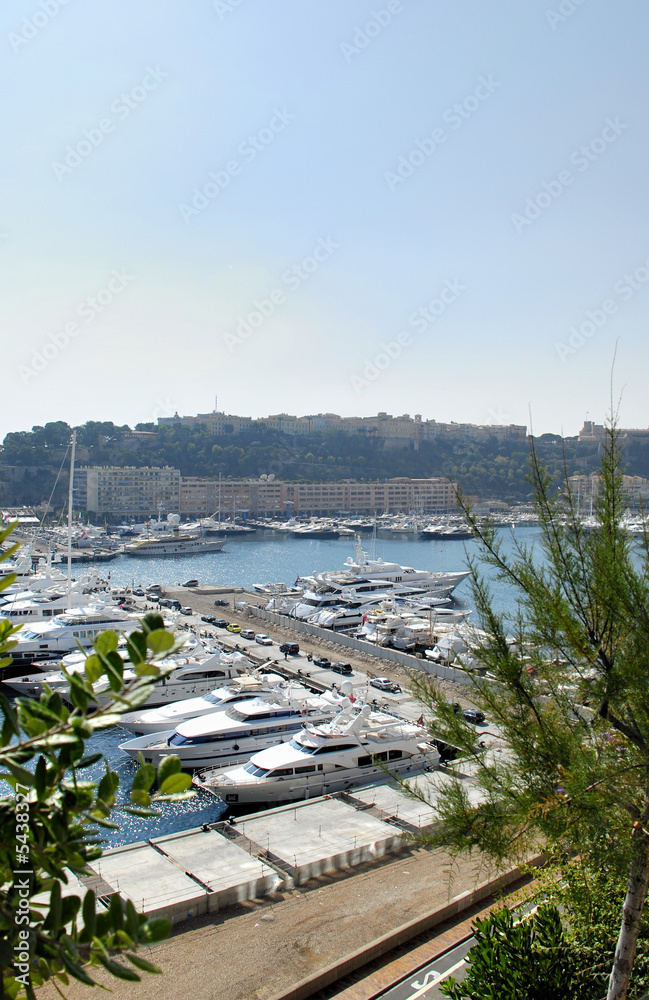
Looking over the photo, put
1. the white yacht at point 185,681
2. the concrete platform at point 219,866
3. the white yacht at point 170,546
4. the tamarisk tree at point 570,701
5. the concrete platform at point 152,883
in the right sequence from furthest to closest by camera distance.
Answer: the white yacht at point 170,546
the white yacht at point 185,681
the concrete platform at point 219,866
the concrete platform at point 152,883
the tamarisk tree at point 570,701

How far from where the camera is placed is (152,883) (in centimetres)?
706

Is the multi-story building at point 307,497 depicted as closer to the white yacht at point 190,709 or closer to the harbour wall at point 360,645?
the harbour wall at point 360,645

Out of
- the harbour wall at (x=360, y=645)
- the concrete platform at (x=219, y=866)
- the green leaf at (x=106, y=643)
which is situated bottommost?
the harbour wall at (x=360, y=645)

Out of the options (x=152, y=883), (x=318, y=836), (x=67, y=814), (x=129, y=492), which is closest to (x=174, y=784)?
(x=67, y=814)

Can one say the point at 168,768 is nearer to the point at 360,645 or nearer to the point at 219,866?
the point at 219,866

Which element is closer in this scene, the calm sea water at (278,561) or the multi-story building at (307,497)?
the calm sea water at (278,561)

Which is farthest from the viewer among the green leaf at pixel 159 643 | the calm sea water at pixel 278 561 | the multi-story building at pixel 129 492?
the multi-story building at pixel 129 492

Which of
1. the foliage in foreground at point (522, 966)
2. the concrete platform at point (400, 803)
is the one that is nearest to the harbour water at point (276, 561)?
the concrete platform at point (400, 803)

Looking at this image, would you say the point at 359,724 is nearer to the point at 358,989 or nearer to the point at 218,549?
the point at 358,989

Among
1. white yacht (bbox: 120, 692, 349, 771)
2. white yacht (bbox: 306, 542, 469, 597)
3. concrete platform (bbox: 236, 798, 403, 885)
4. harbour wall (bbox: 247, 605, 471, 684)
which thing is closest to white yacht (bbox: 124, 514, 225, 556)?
white yacht (bbox: 306, 542, 469, 597)

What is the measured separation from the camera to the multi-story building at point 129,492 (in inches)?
2817

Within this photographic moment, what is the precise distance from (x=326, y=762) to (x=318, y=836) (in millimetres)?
2464

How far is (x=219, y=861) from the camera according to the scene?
7.61 metres

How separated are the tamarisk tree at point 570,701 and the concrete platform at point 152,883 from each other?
3.77 metres
